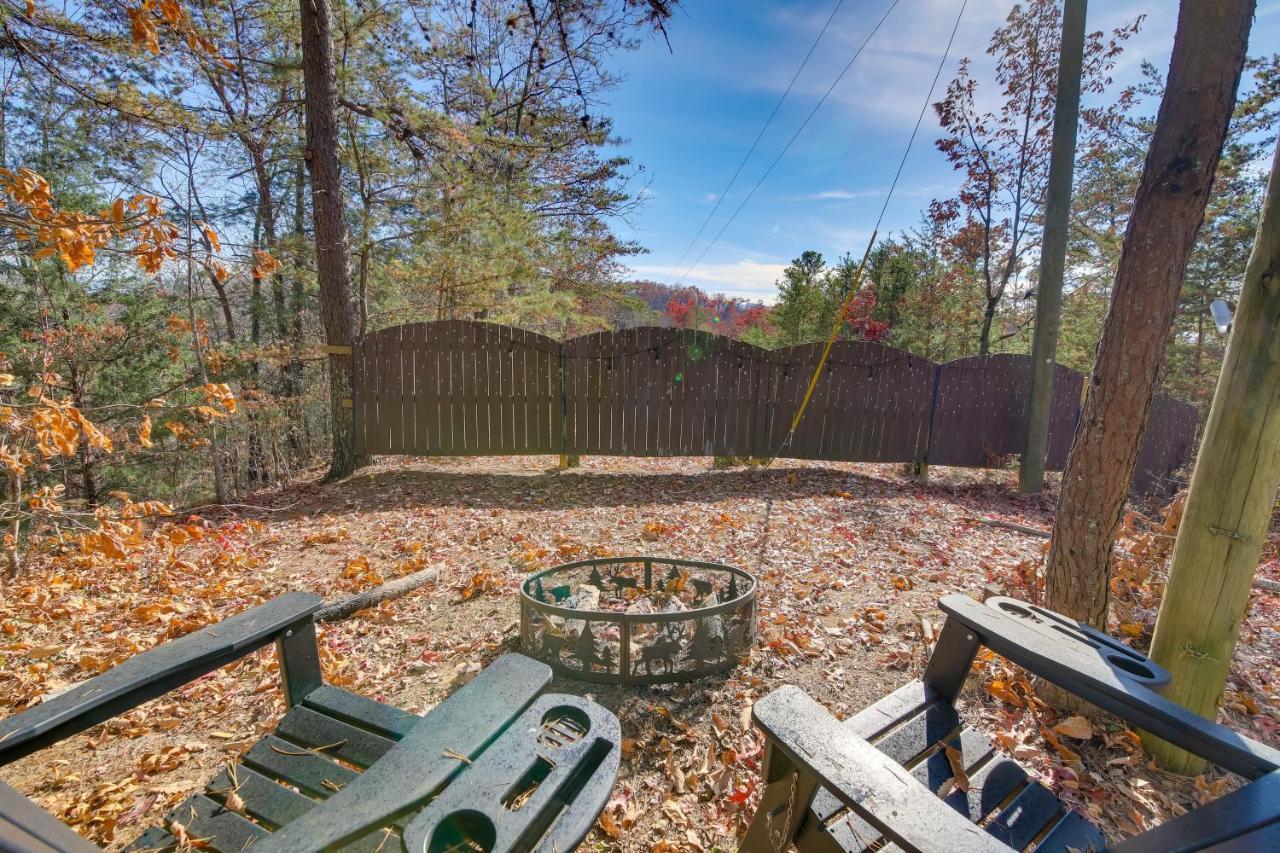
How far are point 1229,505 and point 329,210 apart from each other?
22.2 feet

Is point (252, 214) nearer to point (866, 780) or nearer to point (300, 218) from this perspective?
point (300, 218)

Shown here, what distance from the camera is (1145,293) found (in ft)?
6.25

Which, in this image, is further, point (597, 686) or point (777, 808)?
point (597, 686)

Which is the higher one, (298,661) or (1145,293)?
(1145,293)

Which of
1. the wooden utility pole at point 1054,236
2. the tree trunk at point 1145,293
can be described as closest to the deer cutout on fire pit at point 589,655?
the tree trunk at point 1145,293

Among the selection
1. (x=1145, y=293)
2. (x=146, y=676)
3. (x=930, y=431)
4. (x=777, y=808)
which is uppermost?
(x=1145, y=293)

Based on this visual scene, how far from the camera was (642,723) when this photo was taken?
1.96 m

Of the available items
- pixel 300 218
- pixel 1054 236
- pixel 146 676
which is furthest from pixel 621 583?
pixel 300 218

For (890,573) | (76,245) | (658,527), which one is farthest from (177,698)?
(890,573)

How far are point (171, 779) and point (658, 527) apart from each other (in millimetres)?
2964

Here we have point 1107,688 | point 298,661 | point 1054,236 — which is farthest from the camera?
point 1054,236

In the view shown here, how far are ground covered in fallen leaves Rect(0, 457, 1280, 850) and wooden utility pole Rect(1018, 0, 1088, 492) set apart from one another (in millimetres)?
984

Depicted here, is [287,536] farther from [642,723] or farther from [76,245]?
[642,723]

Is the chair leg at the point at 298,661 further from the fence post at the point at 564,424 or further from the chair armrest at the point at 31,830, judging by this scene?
the fence post at the point at 564,424
